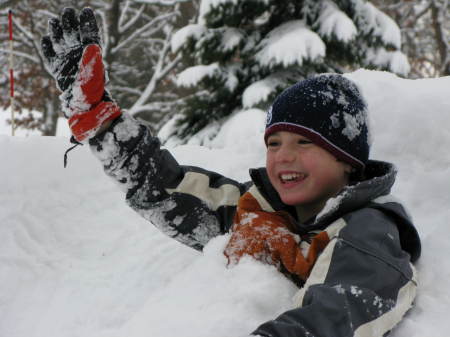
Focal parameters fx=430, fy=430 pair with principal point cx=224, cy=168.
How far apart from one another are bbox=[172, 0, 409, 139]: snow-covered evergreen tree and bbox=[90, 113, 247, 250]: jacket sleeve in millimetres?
4398

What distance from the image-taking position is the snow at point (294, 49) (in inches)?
245

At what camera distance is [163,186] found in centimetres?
204

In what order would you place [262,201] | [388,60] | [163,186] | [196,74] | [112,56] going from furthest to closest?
[112,56] → [388,60] → [196,74] → [163,186] → [262,201]

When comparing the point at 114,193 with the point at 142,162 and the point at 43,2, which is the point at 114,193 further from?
the point at 43,2

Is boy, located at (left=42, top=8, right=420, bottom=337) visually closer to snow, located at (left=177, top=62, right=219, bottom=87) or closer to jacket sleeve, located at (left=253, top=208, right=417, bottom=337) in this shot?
jacket sleeve, located at (left=253, top=208, right=417, bottom=337)

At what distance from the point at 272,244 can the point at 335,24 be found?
18.3 ft

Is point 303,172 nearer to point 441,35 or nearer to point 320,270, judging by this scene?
point 320,270

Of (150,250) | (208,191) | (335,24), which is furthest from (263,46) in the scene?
(208,191)

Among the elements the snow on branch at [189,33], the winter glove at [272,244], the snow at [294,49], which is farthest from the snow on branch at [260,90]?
the winter glove at [272,244]

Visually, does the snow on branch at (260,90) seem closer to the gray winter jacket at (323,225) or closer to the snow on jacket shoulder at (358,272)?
the gray winter jacket at (323,225)

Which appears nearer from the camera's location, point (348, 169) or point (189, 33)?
point (348, 169)

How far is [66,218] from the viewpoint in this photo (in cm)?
304

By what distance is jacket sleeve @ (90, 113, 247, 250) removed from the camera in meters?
1.98

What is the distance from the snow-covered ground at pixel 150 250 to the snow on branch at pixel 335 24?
144 inches
